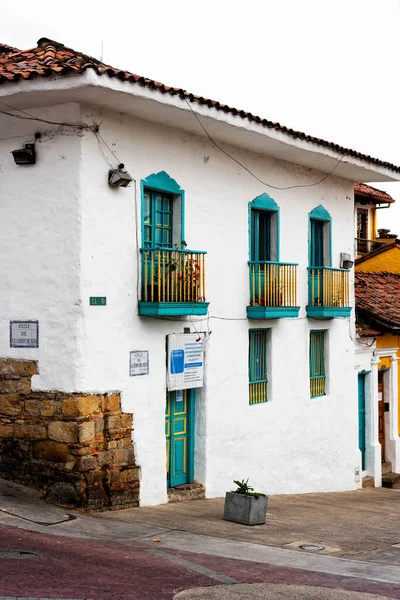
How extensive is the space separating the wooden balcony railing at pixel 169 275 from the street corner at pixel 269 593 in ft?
15.3

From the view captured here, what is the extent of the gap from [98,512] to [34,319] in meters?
2.61

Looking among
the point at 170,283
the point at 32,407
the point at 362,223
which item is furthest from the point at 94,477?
the point at 362,223

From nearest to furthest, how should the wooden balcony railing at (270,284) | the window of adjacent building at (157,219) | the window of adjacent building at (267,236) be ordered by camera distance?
the window of adjacent building at (157,219) → the wooden balcony railing at (270,284) → the window of adjacent building at (267,236)

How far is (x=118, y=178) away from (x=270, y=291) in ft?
14.3

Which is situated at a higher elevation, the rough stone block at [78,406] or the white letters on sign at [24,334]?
the white letters on sign at [24,334]

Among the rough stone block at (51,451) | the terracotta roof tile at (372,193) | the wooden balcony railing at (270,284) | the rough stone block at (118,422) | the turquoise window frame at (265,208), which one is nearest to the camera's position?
the rough stone block at (51,451)

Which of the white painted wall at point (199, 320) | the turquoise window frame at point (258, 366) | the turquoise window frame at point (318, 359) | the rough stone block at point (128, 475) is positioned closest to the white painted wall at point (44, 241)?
the white painted wall at point (199, 320)

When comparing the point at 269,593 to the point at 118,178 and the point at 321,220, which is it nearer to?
the point at 118,178

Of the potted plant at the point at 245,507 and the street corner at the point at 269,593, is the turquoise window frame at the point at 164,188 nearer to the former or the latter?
the potted plant at the point at 245,507

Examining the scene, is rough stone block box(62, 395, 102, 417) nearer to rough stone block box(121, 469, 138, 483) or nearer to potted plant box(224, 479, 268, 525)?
rough stone block box(121, 469, 138, 483)

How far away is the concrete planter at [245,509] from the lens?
11219mm

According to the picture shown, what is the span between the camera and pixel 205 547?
9602 mm

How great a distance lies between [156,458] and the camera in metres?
12.0

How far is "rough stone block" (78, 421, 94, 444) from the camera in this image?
10.7m
